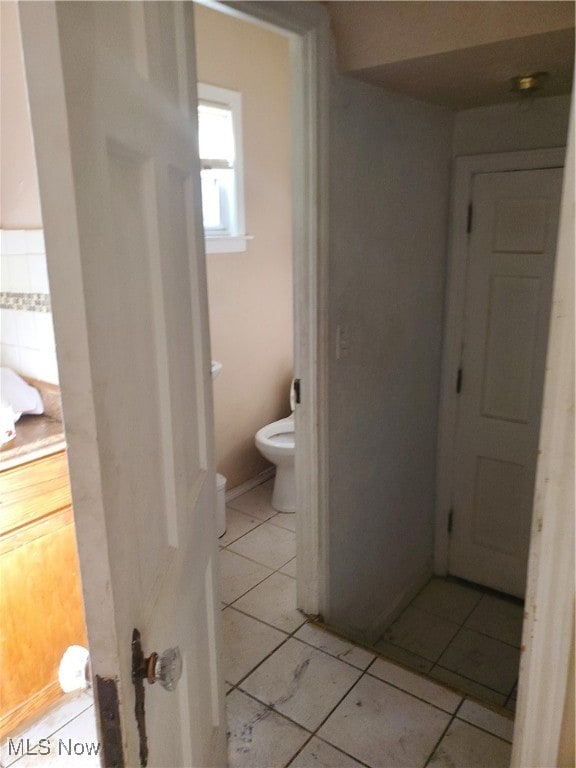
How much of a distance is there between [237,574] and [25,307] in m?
1.41

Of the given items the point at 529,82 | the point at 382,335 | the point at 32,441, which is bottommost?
the point at 32,441

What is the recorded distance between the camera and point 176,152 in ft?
3.06

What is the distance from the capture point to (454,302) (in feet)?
8.43

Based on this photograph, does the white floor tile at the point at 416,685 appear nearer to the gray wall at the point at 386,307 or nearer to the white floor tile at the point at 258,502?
the gray wall at the point at 386,307

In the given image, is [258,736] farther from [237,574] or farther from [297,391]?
[297,391]

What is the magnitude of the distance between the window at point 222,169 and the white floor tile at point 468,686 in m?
2.13

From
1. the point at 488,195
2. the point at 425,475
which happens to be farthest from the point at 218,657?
the point at 488,195

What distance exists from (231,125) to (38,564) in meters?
2.22

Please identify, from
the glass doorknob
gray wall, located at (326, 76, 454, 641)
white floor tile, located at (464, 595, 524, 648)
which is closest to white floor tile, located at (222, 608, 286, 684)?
gray wall, located at (326, 76, 454, 641)

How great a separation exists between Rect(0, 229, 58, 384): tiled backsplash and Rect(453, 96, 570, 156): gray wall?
5.61 ft

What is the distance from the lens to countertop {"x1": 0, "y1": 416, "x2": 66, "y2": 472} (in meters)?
1.67

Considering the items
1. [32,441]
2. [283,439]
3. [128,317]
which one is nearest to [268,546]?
[283,439]

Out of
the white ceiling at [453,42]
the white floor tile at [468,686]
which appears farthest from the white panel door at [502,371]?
the white floor tile at [468,686]

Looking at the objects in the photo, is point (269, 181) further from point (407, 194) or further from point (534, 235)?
point (534, 235)
